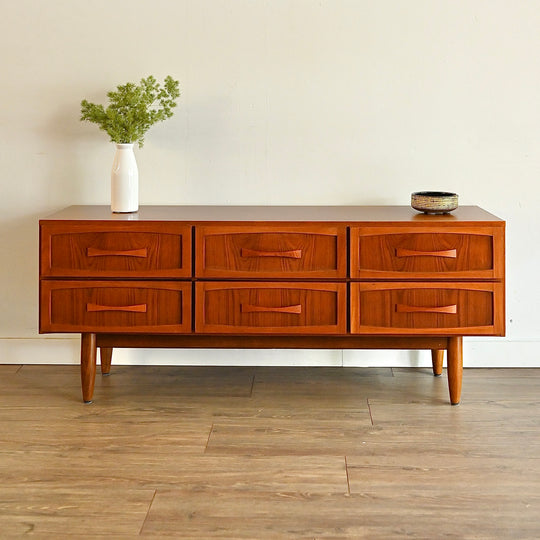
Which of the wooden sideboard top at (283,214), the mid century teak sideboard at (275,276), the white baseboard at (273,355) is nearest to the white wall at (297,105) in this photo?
the white baseboard at (273,355)

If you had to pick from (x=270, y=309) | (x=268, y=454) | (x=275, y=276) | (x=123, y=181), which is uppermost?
(x=123, y=181)

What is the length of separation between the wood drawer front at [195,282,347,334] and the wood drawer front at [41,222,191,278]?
13cm

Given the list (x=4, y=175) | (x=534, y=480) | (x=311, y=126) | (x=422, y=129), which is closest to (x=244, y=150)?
(x=311, y=126)

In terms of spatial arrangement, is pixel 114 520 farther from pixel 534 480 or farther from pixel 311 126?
pixel 311 126

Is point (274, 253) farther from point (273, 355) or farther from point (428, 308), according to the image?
point (273, 355)

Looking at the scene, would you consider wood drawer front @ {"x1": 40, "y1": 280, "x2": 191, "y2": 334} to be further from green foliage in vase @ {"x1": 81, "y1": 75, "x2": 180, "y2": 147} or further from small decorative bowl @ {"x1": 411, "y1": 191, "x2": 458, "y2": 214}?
small decorative bowl @ {"x1": 411, "y1": 191, "x2": 458, "y2": 214}

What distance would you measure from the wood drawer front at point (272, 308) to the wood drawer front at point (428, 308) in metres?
0.07

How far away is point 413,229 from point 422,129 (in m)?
0.63

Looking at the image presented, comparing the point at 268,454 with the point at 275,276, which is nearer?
the point at 268,454

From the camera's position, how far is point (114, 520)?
6.54 ft

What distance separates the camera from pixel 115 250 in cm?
276

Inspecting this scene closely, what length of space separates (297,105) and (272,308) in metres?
0.85

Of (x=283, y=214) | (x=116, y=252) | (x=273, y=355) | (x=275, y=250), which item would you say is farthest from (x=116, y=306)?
(x=273, y=355)

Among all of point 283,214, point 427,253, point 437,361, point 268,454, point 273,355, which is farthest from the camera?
point 273,355
